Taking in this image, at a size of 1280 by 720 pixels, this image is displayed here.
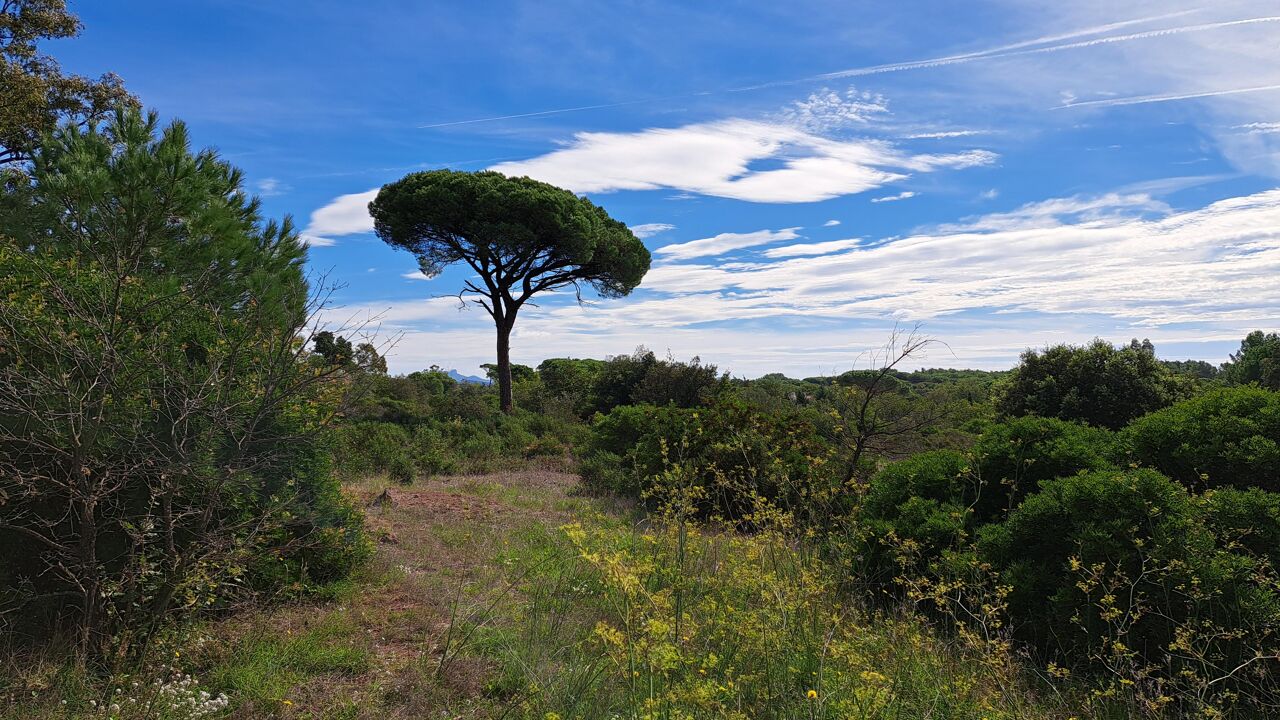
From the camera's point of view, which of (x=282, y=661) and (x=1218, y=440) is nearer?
(x=282, y=661)

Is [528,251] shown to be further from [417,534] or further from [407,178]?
[417,534]

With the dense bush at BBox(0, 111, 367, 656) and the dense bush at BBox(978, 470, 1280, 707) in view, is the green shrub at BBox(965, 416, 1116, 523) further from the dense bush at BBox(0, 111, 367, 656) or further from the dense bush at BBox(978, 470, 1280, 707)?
the dense bush at BBox(0, 111, 367, 656)

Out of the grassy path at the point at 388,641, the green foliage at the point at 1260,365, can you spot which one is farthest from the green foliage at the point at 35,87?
the green foliage at the point at 1260,365

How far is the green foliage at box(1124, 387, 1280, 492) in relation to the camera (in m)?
4.64

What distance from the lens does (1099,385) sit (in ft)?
43.5

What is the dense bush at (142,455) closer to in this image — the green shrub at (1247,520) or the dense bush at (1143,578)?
the dense bush at (1143,578)

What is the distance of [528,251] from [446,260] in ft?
9.74

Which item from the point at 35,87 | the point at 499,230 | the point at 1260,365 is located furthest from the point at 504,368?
the point at 1260,365

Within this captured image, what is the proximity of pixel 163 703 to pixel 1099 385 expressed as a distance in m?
15.6

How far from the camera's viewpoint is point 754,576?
3.43m

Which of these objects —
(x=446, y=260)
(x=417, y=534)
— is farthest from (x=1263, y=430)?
(x=446, y=260)

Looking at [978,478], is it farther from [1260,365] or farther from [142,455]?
[1260,365]

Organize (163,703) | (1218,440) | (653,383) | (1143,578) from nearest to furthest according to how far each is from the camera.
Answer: (163,703)
(1143,578)
(1218,440)
(653,383)

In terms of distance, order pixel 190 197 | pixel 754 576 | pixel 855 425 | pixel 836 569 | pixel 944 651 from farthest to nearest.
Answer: pixel 190 197 < pixel 855 425 < pixel 836 569 < pixel 944 651 < pixel 754 576
